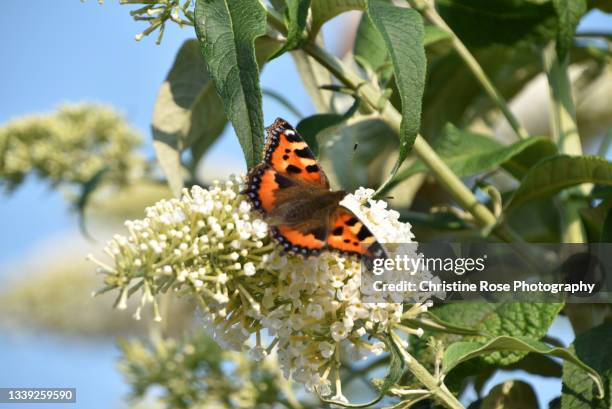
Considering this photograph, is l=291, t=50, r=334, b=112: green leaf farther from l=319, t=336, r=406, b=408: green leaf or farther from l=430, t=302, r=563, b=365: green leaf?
l=319, t=336, r=406, b=408: green leaf

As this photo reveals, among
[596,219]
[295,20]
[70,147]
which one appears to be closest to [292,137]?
[295,20]

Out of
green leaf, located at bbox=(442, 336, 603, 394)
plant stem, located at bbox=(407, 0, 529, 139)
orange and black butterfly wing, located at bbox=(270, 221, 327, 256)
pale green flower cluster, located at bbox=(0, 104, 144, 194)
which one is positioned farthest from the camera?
pale green flower cluster, located at bbox=(0, 104, 144, 194)

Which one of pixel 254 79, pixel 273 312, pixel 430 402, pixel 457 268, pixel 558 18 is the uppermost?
pixel 558 18

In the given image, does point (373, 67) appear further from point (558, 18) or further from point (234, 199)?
point (234, 199)

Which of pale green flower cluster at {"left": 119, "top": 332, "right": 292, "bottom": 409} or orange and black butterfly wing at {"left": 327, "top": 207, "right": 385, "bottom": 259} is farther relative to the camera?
pale green flower cluster at {"left": 119, "top": 332, "right": 292, "bottom": 409}

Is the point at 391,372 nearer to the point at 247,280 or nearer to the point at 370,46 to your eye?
the point at 247,280

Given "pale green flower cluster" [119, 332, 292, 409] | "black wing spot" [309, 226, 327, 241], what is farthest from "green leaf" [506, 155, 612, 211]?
"pale green flower cluster" [119, 332, 292, 409]

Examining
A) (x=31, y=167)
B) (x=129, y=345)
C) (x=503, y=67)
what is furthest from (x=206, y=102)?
(x=31, y=167)
